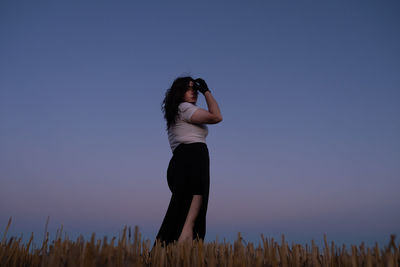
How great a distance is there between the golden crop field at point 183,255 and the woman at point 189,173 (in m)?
1.01

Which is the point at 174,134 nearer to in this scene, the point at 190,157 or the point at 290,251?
the point at 190,157

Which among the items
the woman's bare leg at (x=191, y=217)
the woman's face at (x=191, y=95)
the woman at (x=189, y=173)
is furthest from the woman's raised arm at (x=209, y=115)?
the woman's bare leg at (x=191, y=217)

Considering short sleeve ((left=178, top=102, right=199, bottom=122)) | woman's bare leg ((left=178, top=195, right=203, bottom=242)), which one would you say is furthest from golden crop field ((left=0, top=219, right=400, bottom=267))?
short sleeve ((left=178, top=102, right=199, bottom=122))

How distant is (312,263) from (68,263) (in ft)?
5.31

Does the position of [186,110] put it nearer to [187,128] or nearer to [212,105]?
[187,128]

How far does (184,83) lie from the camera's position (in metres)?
4.21

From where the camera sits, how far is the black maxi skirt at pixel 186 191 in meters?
3.73

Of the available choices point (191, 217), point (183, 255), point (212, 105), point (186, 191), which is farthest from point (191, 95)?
point (183, 255)

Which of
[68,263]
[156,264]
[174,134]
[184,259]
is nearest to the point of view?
[68,263]

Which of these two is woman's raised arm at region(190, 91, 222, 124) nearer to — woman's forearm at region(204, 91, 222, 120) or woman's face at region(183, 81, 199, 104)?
woman's forearm at region(204, 91, 222, 120)

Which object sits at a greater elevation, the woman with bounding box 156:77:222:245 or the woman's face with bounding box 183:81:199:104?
the woman's face with bounding box 183:81:199:104

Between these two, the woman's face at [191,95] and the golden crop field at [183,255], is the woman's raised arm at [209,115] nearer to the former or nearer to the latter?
the woman's face at [191,95]

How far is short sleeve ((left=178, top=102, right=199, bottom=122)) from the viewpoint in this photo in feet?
12.4

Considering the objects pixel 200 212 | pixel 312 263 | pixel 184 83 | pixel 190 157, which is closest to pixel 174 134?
pixel 190 157
